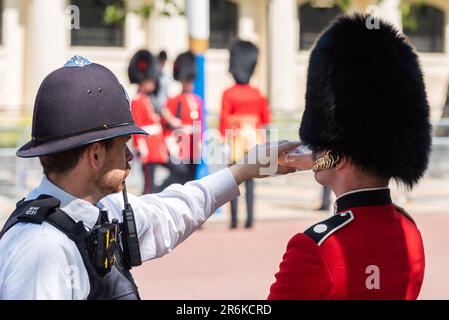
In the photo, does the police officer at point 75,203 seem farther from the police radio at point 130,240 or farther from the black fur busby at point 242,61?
the black fur busby at point 242,61

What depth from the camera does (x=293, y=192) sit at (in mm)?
13758

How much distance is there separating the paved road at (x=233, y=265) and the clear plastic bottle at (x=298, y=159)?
12.8 ft

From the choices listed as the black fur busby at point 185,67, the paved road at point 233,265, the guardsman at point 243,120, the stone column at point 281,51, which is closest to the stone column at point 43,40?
the stone column at point 281,51

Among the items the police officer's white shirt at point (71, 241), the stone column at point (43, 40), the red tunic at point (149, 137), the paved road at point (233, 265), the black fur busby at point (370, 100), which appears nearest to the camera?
the police officer's white shirt at point (71, 241)

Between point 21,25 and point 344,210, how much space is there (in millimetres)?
21118

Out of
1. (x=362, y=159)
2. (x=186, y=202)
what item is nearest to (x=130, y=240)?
(x=186, y=202)

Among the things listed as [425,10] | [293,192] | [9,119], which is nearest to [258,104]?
[293,192]

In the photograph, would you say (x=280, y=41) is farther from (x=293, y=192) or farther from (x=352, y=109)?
(x=352, y=109)

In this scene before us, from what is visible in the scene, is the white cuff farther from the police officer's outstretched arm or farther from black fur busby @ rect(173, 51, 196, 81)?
black fur busby @ rect(173, 51, 196, 81)

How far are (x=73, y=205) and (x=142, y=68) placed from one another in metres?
8.89

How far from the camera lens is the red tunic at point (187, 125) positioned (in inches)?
403

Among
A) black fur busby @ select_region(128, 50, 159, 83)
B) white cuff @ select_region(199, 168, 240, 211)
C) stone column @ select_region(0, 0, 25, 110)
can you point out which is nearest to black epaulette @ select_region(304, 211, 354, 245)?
white cuff @ select_region(199, 168, 240, 211)

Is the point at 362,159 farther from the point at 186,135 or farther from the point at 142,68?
the point at 142,68

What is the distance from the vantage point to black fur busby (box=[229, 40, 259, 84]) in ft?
33.7
